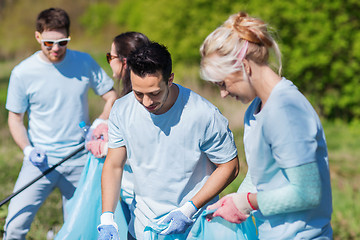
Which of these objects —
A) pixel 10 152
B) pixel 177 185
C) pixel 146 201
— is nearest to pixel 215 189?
pixel 177 185

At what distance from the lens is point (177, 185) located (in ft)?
8.87

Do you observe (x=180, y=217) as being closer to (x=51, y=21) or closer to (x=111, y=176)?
(x=111, y=176)

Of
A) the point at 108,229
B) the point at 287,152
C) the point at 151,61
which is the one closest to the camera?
the point at 287,152

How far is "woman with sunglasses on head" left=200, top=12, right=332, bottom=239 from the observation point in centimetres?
198

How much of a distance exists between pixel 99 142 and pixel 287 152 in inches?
64.7

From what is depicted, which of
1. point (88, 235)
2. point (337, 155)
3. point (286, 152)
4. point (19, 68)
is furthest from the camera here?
point (337, 155)

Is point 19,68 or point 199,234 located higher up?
point 19,68

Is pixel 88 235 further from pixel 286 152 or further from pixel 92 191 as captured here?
pixel 286 152

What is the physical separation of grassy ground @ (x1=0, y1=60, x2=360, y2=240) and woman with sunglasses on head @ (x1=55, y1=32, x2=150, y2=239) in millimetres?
1405

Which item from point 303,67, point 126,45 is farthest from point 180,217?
point 303,67

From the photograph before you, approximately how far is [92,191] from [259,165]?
1510 millimetres

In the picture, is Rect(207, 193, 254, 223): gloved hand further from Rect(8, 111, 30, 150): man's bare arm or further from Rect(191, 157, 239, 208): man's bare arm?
Rect(8, 111, 30, 150): man's bare arm

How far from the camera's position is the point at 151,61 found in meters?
2.48

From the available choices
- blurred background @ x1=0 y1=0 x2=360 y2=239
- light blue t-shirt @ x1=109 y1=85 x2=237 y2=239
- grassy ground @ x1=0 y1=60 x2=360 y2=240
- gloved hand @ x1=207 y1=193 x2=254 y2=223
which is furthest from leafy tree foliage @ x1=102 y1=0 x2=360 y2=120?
gloved hand @ x1=207 y1=193 x2=254 y2=223
